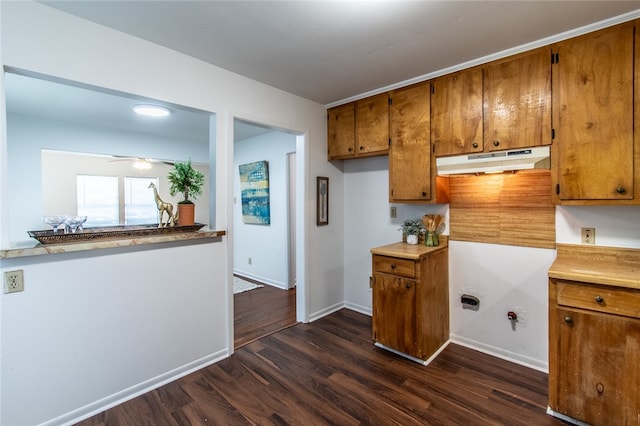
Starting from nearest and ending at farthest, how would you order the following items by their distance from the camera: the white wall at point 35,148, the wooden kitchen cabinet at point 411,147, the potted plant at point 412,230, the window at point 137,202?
the wooden kitchen cabinet at point 411,147
the potted plant at point 412,230
the white wall at point 35,148
the window at point 137,202

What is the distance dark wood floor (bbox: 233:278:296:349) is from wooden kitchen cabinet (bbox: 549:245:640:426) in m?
2.37

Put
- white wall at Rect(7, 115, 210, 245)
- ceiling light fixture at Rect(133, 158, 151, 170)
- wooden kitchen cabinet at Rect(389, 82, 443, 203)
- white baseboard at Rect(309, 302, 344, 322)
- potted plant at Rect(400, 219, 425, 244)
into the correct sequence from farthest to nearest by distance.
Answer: ceiling light fixture at Rect(133, 158, 151, 170), white wall at Rect(7, 115, 210, 245), white baseboard at Rect(309, 302, 344, 322), potted plant at Rect(400, 219, 425, 244), wooden kitchen cabinet at Rect(389, 82, 443, 203)

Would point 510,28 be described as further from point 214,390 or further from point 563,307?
point 214,390

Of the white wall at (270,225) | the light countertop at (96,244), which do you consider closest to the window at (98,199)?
the white wall at (270,225)

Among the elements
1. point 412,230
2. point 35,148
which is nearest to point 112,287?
point 412,230

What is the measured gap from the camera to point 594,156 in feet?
6.26

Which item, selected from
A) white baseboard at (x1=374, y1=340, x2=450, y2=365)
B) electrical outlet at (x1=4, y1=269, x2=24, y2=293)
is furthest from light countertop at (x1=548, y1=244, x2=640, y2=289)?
electrical outlet at (x1=4, y1=269, x2=24, y2=293)

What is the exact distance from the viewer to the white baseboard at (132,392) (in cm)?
182

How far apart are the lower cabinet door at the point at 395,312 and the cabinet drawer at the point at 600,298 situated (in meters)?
0.97

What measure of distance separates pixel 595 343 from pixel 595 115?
1.41 metres

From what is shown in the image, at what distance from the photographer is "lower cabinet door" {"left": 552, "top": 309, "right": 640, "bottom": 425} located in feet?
5.28

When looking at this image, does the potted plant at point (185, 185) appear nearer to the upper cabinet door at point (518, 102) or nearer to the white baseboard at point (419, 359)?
the white baseboard at point (419, 359)

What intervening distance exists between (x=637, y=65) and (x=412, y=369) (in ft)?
8.30

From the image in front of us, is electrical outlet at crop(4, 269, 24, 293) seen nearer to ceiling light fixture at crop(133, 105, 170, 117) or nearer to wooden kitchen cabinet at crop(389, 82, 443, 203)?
ceiling light fixture at crop(133, 105, 170, 117)
